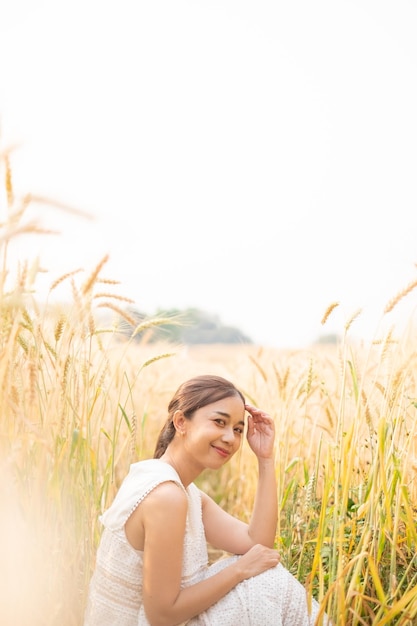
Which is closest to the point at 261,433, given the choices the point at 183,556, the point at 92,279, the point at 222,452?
the point at 222,452

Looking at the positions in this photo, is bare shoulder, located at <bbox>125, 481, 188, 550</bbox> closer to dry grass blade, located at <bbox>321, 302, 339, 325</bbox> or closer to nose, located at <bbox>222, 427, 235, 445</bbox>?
nose, located at <bbox>222, 427, 235, 445</bbox>

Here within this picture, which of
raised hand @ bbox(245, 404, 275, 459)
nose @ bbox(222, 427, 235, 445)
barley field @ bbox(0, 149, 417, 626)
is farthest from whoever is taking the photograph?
raised hand @ bbox(245, 404, 275, 459)

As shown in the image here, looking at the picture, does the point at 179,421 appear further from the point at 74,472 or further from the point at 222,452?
the point at 74,472

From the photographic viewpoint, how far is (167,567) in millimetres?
1876

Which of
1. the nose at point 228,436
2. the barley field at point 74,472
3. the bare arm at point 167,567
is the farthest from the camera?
the nose at point 228,436

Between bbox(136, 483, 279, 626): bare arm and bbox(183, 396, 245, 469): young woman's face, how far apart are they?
0.18 metres

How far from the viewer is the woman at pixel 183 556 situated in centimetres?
189

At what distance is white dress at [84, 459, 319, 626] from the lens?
1963mm

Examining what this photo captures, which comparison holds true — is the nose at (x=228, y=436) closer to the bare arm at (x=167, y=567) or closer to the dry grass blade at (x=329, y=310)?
the bare arm at (x=167, y=567)

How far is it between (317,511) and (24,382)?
140 cm

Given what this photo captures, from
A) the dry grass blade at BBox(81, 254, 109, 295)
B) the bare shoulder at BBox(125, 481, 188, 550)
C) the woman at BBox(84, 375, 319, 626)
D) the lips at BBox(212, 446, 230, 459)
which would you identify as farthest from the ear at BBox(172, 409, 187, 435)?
the dry grass blade at BBox(81, 254, 109, 295)

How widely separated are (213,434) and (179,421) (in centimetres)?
12

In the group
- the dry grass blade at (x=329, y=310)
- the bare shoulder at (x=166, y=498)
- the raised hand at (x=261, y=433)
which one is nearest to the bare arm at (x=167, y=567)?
the bare shoulder at (x=166, y=498)

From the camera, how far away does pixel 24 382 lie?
1977mm
